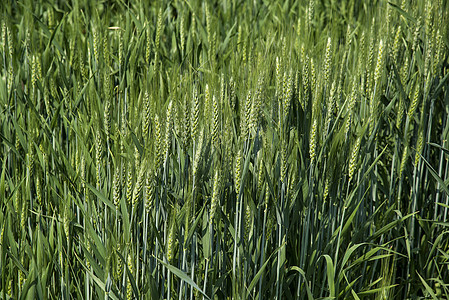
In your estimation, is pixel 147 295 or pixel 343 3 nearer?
pixel 147 295

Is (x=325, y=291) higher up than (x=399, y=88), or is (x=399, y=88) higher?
(x=399, y=88)

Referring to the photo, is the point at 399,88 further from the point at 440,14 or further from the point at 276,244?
the point at 276,244

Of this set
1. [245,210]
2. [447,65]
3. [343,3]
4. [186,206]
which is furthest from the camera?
[343,3]

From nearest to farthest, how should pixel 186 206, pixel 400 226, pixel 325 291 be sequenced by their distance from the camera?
pixel 186 206
pixel 325 291
pixel 400 226

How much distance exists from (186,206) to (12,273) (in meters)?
0.56

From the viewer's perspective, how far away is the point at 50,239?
4.25 feet

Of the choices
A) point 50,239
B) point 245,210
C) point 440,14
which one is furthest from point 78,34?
point 440,14

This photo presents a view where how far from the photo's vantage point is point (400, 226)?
169 cm

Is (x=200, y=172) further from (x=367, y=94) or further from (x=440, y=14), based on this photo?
(x=440, y=14)

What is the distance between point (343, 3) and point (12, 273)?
2086mm

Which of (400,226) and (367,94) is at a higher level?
(367,94)

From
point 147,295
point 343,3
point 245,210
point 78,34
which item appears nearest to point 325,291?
point 245,210

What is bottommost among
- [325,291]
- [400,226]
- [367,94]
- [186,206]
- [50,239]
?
[325,291]

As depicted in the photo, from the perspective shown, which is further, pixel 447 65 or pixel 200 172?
pixel 447 65
